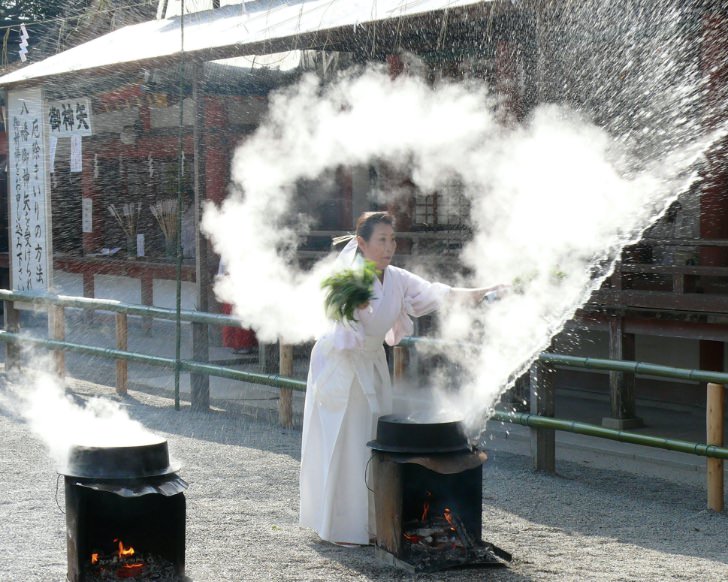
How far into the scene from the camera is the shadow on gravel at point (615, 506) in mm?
5531

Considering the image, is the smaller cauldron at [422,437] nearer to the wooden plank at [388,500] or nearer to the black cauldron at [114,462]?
the wooden plank at [388,500]

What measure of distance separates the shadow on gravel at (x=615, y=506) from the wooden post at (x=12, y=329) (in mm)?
6755

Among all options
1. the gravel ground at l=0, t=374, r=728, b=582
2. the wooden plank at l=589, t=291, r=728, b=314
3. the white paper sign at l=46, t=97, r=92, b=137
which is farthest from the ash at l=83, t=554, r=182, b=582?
the white paper sign at l=46, t=97, r=92, b=137

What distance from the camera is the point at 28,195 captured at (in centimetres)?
1295

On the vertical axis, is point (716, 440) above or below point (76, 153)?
below

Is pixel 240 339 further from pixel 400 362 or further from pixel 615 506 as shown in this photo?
pixel 615 506

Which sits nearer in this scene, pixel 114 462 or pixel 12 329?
pixel 114 462

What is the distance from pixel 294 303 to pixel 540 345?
1.83m

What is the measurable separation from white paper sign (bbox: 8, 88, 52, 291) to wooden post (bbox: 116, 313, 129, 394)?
2616mm

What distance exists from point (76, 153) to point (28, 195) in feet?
2.84

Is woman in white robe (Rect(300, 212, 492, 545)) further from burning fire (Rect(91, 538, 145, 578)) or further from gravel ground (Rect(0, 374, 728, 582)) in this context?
burning fire (Rect(91, 538, 145, 578))

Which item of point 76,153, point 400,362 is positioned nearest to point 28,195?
point 76,153

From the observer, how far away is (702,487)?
6820 millimetres

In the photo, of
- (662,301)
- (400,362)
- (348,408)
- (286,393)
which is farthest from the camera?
(286,393)
